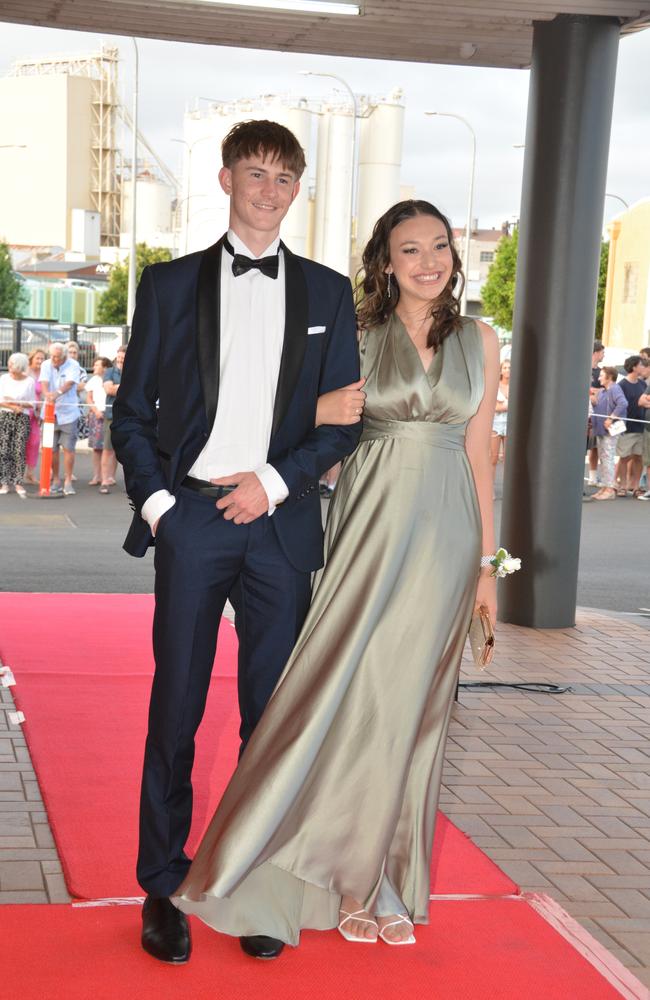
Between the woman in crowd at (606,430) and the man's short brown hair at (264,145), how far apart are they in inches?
578

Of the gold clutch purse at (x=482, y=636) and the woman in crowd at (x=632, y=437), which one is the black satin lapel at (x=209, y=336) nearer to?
the gold clutch purse at (x=482, y=636)

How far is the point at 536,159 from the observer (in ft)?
25.9

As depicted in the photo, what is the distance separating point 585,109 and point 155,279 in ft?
16.9

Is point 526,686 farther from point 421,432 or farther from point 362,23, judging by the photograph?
point 362,23

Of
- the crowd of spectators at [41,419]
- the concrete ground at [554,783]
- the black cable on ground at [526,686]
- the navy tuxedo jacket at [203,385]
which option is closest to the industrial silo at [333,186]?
the crowd of spectators at [41,419]

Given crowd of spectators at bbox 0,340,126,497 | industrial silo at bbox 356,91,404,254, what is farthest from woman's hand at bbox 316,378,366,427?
industrial silo at bbox 356,91,404,254

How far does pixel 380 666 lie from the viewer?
3.43m

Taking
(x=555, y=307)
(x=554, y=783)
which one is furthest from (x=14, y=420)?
(x=554, y=783)

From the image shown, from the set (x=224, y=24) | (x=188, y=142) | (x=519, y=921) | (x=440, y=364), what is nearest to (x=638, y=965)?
(x=519, y=921)

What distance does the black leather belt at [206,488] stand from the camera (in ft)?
10.7

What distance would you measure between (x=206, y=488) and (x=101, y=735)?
2392mm

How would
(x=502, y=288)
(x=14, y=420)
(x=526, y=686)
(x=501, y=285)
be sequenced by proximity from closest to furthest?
(x=526, y=686) → (x=14, y=420) → (x=502, y=288) → (x=501, y=285)

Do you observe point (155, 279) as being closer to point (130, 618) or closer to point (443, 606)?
point (443, 606)

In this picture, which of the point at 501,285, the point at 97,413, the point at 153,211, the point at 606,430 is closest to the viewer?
the point at 97,413
